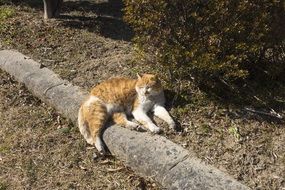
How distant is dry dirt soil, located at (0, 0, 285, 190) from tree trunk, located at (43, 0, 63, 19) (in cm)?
108

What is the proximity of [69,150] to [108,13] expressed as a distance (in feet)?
13.8

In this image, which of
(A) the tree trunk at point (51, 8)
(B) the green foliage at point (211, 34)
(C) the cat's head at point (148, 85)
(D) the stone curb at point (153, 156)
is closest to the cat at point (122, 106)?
(C) the cat's head at point (148, 85)

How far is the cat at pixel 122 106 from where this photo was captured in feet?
18.4

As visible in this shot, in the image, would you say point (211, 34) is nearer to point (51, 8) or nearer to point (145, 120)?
point (145, 120)

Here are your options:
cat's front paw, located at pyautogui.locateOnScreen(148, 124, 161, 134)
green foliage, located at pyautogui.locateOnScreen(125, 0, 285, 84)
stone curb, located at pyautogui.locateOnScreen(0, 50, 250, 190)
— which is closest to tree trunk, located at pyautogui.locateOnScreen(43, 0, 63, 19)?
stone curb, located at pyautogui.locateOnScreen(0, 50, 250, 190)

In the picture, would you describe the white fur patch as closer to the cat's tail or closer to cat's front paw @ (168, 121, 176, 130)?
the cat's tail

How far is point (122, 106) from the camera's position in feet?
19.1

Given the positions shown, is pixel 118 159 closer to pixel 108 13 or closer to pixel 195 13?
pixel 195 13

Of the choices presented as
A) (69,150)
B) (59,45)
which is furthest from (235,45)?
(59,45)

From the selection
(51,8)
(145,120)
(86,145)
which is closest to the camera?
(145,120)

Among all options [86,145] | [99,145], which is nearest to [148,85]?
[99,145]

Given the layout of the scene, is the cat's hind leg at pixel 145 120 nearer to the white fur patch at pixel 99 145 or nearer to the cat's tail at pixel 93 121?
the cat's tail at pixel 93 121

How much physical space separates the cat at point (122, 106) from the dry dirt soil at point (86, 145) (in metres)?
0.18

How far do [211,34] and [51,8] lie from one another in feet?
14.3
